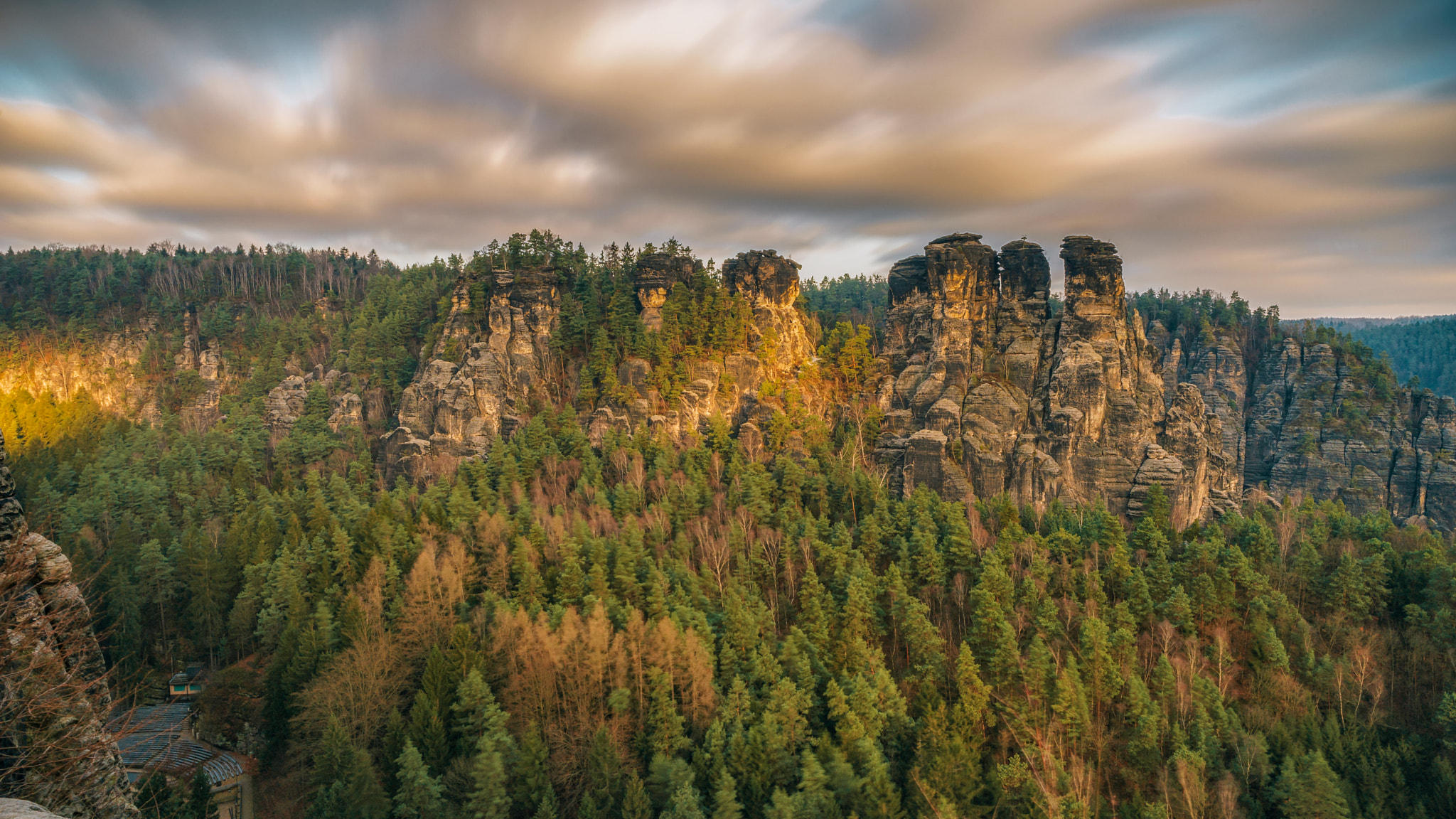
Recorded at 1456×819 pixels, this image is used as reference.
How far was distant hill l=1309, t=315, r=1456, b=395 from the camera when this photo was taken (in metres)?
139

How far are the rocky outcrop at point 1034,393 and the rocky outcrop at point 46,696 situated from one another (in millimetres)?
57658

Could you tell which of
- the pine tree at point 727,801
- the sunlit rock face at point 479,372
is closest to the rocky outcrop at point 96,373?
the sunlit rock face at point 479,372

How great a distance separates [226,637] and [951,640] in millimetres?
45170

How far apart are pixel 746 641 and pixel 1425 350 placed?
20199 centimetres

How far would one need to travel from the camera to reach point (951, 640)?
128 ft

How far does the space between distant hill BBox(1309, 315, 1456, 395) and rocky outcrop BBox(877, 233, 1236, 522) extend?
97.7m

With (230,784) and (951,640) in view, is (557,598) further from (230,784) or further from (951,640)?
(951,640)

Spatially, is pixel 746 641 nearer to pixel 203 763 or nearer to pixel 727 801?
pixel 727 801

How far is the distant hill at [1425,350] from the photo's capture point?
5468 inches

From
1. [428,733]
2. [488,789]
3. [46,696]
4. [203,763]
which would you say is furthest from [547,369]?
[46,696]

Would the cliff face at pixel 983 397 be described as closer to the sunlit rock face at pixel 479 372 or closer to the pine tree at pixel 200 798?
the sunlit rock face at pixel 479 372

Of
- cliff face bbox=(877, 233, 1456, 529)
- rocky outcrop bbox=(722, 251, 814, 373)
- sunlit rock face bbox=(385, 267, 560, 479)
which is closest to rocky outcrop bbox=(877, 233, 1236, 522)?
cliff face bbox=(877, 233, 1456, 529)

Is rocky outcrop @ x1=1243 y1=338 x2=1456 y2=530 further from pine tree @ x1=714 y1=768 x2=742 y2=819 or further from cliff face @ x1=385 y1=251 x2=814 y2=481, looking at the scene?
pine tree @ x1=714 y1=768 x2=742 y2=819

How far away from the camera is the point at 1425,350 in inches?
6058
